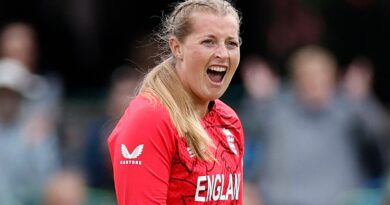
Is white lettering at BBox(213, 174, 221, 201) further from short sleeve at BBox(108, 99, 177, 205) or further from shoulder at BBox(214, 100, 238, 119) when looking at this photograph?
shoulder at BBox(214, 100, 238, 119)

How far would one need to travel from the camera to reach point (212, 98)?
5.62 metres

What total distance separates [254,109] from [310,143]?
0.67 m

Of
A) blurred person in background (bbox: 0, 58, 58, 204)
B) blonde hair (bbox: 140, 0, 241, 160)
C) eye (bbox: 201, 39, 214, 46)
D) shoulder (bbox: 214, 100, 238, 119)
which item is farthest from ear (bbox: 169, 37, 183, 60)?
blurred person in background (bbox: 0, 58, 58, 204)

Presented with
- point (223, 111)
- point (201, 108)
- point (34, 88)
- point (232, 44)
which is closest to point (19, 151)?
point (34, 88)

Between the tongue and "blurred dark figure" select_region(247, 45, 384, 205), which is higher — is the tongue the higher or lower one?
the lower one

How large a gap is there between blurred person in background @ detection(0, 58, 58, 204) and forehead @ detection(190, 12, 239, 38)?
3.95m

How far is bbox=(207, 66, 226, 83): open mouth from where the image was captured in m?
5.53

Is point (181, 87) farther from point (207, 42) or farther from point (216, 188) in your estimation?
point (216, 188)

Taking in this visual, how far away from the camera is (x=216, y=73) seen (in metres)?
5.55

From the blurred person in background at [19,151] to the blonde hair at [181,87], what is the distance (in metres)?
3.76

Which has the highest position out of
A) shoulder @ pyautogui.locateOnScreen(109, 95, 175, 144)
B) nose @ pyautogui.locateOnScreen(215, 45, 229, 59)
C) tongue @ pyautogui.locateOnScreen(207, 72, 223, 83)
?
nose @ pyautogui.locateOnScreen(215, 45, 229, 59)

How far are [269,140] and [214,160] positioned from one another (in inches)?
150

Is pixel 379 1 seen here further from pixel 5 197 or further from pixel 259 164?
pixel 5 197

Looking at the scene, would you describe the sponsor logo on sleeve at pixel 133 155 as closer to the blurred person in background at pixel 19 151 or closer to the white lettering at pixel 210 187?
the white lettering at pixel 210 187
